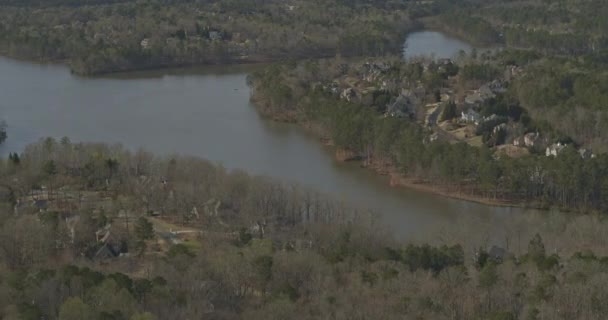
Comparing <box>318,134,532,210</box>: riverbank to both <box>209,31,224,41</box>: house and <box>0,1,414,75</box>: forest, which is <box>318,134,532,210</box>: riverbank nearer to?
<box>0,1,414,75</box>: forest

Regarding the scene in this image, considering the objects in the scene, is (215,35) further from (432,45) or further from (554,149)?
(554,149)

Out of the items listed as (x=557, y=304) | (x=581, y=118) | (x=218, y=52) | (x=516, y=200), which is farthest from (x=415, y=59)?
(x=557, y=304)

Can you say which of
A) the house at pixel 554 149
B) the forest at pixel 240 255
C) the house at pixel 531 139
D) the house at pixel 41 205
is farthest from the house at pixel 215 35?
the house at pixel 41 205

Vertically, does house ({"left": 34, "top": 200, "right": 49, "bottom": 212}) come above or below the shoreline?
above

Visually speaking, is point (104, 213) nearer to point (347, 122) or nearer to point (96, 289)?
point (96, 289)

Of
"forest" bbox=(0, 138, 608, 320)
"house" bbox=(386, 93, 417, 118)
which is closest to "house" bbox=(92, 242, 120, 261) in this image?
"forest" bbox=(0, 138, 608, 320)
